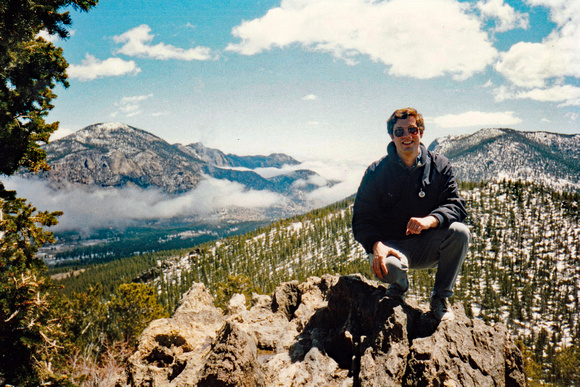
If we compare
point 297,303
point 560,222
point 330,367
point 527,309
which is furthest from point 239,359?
point 560,222

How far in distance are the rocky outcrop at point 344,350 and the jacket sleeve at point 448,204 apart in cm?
212

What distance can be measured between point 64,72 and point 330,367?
13.3 m

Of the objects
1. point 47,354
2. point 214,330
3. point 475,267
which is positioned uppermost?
point 214,330

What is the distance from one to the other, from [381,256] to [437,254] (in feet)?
4.79

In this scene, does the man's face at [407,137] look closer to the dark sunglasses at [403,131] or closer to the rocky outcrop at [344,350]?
the dark sunglasses at [403,131]

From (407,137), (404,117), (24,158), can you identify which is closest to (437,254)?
(407,137)

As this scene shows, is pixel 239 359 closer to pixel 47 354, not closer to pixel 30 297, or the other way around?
pixel 30 297

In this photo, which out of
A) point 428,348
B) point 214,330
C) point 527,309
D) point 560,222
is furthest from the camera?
point 560,222

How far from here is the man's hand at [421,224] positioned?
5.93 meters

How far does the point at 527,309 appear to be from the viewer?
342ft

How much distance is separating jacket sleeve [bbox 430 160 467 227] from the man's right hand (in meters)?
1.09

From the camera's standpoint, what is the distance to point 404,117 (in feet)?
21.8

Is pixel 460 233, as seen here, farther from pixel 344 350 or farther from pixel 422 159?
pixel 344 350

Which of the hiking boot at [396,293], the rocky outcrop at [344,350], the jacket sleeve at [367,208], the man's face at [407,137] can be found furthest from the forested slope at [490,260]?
the man's face at [407,137]
